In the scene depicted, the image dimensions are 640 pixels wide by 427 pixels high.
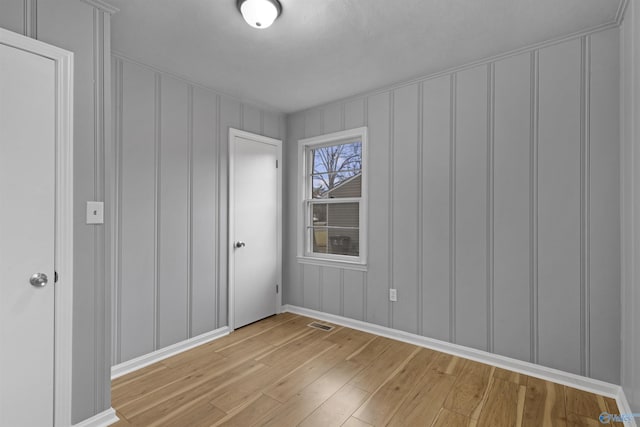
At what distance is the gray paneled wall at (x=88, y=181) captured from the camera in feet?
5.74

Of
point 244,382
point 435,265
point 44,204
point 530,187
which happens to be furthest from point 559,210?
point 44,204

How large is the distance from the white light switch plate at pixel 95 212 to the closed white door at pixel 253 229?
5.01ft

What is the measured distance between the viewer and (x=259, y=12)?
6.16 ft

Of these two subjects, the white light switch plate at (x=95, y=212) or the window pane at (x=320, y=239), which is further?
the window pane at (x=320, y=239)

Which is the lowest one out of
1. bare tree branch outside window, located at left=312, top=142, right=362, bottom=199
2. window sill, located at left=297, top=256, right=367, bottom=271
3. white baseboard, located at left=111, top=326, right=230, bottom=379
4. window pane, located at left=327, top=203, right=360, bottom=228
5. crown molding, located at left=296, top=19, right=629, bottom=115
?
white baseboard, located at left=111, top=326, right=230, bottom=379

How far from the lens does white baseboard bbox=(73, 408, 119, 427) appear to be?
1.79 m

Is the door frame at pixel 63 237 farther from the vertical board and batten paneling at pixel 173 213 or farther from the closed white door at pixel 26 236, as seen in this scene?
the vertical board and batten paneling at pixel 173 213

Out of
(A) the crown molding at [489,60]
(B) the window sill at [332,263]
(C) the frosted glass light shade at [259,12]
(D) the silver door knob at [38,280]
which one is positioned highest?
(A) the crown molding at [489,60]

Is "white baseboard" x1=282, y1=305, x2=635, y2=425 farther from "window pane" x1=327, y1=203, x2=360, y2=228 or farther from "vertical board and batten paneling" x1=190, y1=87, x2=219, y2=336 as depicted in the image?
"vertical board and batten paneling" x1=190, y1=87, x2=219, y2=336

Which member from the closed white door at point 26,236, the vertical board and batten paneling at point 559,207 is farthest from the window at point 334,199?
the closed white door at point 26,236

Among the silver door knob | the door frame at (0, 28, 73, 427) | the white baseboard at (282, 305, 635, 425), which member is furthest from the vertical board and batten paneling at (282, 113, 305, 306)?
the silver door knob

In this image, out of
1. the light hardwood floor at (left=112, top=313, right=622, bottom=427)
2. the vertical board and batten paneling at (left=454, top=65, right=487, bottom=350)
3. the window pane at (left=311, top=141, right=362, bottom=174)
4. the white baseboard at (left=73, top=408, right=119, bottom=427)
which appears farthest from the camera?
the window pane at (left=311, top=141, right=362, bottom=174)

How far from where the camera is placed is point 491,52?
248 centimetres

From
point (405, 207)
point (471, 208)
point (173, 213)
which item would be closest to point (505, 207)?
point (471, 208)
